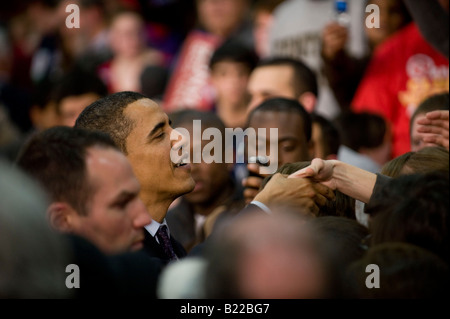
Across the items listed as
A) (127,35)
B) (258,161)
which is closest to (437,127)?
(258,161)

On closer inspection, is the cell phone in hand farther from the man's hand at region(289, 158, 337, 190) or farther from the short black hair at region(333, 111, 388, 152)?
the short black hair at region(333, 111, 388, 152)

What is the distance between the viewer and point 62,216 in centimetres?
229

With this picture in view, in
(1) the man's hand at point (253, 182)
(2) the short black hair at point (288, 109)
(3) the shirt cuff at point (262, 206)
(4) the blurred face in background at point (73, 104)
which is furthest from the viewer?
(4) the blurred face in background at point (73, 104)

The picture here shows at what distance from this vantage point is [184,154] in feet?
10.8

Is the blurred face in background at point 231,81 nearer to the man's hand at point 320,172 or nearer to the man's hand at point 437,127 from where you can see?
the man's hand at point 437,127

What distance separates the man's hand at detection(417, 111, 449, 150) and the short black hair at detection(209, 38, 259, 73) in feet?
9.97

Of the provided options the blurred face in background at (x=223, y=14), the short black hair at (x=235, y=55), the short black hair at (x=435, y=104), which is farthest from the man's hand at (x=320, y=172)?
the blurred face in background at (x=223, y=14)

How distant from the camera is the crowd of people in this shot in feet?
5.86

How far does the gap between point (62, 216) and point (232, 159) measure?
8.90ft

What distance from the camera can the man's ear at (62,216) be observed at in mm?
2268

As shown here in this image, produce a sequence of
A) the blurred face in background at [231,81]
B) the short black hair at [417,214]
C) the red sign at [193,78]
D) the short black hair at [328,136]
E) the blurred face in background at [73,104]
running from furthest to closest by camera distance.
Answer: the red sign at [193,78]
the blurred face in background at [231,81]
the blurred face in background at [73,104]
the short black hair at [328,136]
the short black hair at [417,214]

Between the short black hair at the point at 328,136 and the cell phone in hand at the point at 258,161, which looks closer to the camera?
the cell phone in hand at the point at 258,161

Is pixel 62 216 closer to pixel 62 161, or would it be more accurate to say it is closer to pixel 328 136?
pixel 62 161

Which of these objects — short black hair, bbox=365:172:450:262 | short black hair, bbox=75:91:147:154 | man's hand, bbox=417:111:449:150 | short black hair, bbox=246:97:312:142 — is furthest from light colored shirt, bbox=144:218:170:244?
short black hair, bbox=246:97:312:142
